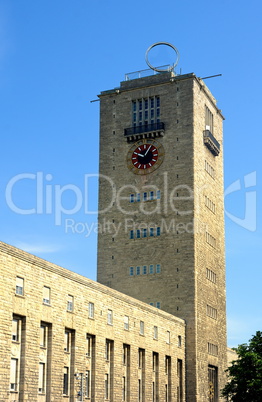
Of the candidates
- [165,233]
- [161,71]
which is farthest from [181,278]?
[161,71]

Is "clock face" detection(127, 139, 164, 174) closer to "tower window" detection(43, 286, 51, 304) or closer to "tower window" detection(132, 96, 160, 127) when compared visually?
"tower window" detection(132, 96, 160, 127)

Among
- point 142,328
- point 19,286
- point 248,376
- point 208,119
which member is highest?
point 208,119

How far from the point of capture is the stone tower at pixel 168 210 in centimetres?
9569

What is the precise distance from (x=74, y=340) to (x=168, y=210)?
35.9 m

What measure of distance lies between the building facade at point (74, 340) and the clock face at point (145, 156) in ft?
75.6

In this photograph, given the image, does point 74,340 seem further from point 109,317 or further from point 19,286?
point 19,286

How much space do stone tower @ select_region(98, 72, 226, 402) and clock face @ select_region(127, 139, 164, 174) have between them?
14 cm

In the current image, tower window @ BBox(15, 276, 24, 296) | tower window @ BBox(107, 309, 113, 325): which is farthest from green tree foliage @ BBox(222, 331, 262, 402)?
tower window @ BBox(15, 276, 24, 296)

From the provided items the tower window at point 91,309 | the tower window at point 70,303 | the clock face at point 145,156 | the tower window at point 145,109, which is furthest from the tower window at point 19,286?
the tower window at point 145,109

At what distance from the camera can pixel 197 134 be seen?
333 feet

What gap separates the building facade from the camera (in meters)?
57.6

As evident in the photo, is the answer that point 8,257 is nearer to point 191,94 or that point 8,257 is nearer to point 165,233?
point 165,233

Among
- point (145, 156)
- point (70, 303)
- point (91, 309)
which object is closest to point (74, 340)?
point (70, 303)

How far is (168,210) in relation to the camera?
98.6m
